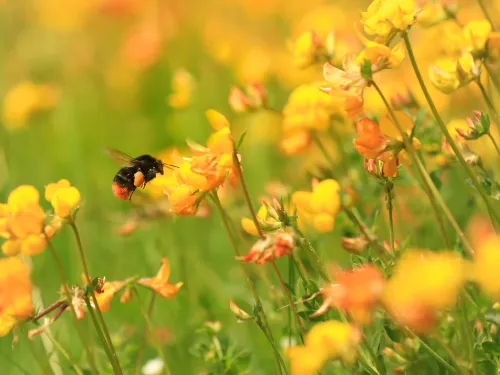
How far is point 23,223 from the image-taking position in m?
1.44

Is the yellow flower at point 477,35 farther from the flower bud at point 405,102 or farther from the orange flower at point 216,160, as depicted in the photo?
the orange flower at point 216,160

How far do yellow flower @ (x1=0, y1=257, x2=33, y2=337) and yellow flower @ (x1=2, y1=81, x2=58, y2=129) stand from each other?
2.50 meters

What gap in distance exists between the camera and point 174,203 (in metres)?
1.47

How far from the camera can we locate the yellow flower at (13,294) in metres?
1.44

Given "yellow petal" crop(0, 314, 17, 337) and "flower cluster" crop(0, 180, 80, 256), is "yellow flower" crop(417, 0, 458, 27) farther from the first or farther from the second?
"yellow petal" crop(0, 314, 17, 337)

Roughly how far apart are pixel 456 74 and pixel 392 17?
204 millimetres

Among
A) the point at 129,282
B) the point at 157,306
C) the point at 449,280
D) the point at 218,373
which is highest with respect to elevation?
the point at 449,280

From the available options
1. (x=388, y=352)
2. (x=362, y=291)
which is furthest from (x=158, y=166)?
(x=362, y=291)

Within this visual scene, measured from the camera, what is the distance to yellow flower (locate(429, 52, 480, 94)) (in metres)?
1.57

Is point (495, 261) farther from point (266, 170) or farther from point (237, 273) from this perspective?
point (266, 170)

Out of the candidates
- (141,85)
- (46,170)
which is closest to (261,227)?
(46,170)

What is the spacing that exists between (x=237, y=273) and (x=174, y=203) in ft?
4.84

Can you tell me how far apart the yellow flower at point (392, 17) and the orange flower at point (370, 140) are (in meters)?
0.17

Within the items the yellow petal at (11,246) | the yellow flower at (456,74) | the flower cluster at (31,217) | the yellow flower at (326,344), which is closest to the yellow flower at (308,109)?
the yellow flower at (456,74)
